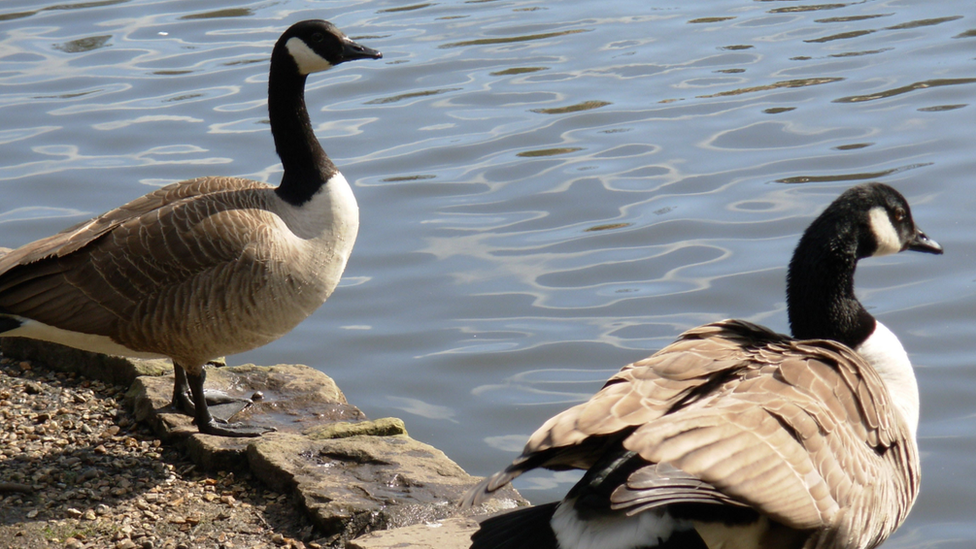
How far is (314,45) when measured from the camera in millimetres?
5848

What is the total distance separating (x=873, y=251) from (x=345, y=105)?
7.12m

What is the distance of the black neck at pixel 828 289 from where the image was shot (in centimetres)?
422

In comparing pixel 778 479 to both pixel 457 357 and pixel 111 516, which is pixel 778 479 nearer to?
pixel 111 516

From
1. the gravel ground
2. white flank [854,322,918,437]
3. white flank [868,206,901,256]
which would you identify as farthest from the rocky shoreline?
white flank [868,206,901,256]

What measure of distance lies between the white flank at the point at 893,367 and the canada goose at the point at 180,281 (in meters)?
2.61

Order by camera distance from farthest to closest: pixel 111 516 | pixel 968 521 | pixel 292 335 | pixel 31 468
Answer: pixel 292 335
pixel 968 521
pixel 31 468
pixel 111 516

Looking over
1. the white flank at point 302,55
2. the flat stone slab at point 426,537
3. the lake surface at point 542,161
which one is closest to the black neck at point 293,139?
the white flank at point 302,55

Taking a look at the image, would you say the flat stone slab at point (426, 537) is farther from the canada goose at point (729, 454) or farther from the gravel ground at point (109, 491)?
the canada goose at point (729, 454)

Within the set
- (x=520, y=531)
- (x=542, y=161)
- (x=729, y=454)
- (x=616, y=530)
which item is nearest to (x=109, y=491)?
(x=520, y=531)

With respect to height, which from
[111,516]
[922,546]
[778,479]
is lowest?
[922,546]

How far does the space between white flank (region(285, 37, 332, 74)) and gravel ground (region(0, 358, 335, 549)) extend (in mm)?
2059

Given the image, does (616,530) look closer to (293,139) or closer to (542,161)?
(293,139)

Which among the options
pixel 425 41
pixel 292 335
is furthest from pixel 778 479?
pixel 425 41

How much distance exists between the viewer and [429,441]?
578 cm
